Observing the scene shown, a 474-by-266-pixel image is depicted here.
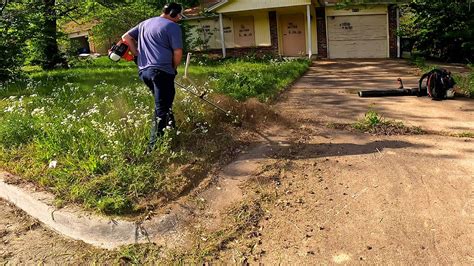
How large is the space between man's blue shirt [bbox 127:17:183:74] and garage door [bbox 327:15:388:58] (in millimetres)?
17237

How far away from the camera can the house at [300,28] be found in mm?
20312

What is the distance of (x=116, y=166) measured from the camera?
14.7 ft

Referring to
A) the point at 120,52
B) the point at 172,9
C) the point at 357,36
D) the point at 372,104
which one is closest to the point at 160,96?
the point at 120,52

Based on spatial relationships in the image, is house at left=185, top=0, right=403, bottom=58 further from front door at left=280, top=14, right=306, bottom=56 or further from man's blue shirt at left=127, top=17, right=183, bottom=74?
man's blue shirt at left=127, top=17, right=183, bottom=74

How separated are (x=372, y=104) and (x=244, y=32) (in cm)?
1484

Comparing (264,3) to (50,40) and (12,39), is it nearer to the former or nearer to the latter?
(50,40)

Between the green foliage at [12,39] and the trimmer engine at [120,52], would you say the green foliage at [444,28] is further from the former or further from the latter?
the trimmer engine at [120,52]

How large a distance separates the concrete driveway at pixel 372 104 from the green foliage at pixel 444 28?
15.8 feet

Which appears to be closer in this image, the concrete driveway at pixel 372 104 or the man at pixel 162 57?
the man at pixel 162 57

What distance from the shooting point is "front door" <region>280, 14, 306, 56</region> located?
2158 centimetres

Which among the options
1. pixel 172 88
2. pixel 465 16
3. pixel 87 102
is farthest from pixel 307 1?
pixel 172 88

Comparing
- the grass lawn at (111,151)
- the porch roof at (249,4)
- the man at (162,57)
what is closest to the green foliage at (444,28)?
the porch roof at (249,4)

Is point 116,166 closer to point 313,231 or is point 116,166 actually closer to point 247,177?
point 247,177

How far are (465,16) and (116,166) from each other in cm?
1601
